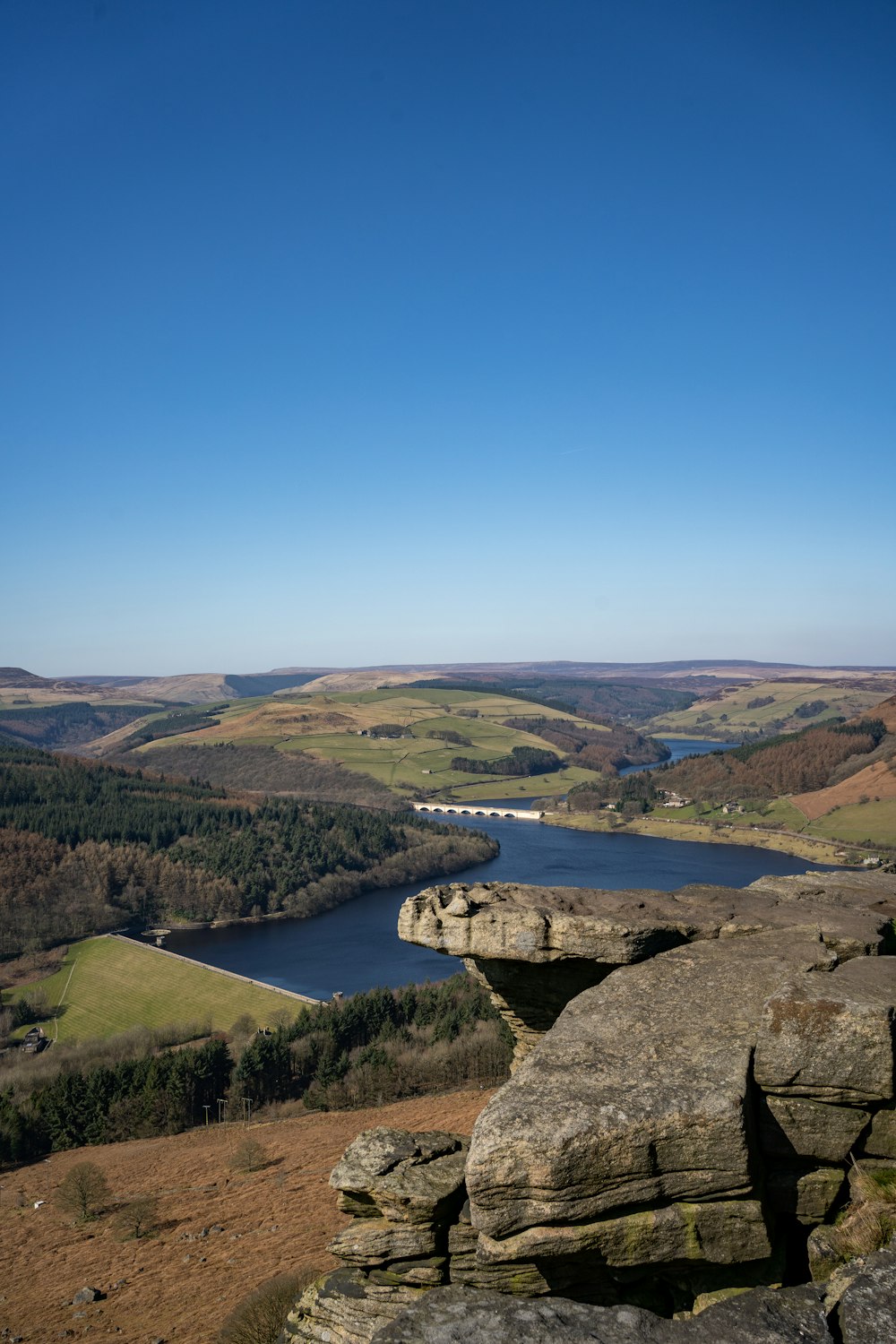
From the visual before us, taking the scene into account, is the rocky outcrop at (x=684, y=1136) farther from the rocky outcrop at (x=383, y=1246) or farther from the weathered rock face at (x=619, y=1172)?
the rocky outcrop at (x=383, y=1246)

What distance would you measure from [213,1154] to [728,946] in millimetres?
31632

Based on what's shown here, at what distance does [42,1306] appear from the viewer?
20.9 m

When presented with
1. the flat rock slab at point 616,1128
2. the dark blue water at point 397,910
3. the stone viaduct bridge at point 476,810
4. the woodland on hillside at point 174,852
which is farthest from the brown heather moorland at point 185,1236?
the stone viaduct bridge at point 476,810

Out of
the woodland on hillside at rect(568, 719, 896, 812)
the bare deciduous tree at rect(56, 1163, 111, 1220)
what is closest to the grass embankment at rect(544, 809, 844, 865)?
the woodland on hillside at rect(568, 719, 896, 812)

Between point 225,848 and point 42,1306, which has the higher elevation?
point 42,1306

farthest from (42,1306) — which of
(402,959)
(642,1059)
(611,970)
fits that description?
(402,959)

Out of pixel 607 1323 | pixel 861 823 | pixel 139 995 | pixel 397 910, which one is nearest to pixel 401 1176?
pixel 607 1323

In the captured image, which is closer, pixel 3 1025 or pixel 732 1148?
pixel 732 1148

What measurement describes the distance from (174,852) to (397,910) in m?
Result: 36.5

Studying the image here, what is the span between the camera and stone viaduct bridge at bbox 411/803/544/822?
170125 millimetres

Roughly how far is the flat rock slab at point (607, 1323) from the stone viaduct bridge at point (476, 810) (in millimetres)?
161337

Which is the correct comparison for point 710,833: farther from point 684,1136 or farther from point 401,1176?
point 684,1136

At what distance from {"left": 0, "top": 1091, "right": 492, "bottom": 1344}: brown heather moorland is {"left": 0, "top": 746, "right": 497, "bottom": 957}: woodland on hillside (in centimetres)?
7334

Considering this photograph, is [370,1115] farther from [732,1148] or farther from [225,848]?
[225,848]
